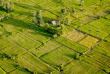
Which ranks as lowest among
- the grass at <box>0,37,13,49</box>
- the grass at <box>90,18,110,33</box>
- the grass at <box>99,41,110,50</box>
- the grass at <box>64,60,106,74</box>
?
the grass at <box>0,37,13,49</box>

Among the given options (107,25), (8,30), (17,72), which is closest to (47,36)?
(8,30)

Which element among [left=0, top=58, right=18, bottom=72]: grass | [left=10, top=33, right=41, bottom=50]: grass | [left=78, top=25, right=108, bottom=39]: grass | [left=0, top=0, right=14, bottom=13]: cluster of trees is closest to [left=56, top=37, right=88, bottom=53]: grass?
[left=10, top=33, right=41, bottom=50]: grass

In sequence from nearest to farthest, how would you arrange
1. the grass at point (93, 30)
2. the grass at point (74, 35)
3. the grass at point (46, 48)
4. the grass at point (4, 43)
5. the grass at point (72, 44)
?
the grass at point (46, 48), the grass at point (72, 44), the grass at point (4, 43), the grass at point (74, 35), the grass at point (93, 30)

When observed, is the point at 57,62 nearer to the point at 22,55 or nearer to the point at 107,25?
the point at 22,55

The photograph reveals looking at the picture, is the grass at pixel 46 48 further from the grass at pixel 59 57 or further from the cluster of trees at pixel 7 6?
the cluster of trees at pixel 7 6

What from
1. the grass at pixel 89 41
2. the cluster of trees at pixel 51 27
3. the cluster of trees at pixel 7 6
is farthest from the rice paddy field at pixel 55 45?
the cluster of trees at pixel 7 6

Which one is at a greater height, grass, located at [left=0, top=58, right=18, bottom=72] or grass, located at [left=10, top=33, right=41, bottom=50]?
grass, located at [left=10, top=33, right=41, bottom=50]

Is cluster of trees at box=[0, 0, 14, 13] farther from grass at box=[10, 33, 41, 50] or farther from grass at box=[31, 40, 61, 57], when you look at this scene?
grass at box=[31, 40, 61, 57]
